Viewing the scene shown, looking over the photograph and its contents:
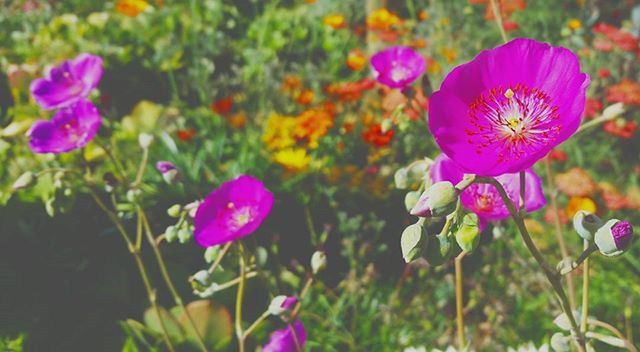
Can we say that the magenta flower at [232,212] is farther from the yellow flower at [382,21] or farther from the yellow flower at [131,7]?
the yellow flower at [131,7]

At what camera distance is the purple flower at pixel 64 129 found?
163 centimetres

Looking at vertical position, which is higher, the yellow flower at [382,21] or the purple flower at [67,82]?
the purple flower at [67,82]

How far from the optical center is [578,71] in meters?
0.76

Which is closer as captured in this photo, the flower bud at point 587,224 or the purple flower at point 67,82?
the flower bud at point 587,224

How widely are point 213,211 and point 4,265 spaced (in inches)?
45.9

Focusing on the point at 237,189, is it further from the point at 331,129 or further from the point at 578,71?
the point at 331,129

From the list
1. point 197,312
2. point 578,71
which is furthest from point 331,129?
point 578,71

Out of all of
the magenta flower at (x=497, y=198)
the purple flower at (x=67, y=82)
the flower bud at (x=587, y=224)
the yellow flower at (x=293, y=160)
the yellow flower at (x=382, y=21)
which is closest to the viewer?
the flower bud at (x=587, y=224)

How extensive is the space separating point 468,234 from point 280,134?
6.88 feet

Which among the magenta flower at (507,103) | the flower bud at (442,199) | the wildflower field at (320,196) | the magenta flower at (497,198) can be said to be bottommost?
the wildflower field at (320,196)

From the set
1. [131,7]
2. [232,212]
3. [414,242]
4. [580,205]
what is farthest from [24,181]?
[131,7]

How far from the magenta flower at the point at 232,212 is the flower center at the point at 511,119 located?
0.54 metres

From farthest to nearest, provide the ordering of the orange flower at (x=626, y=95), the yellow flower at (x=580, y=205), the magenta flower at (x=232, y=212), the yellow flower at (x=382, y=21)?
the yellow flower at (x=382, y=21)
the orange flower at (x=626, y=95)
the yellow flower at (x=580, y=205)
the magenta flower at (x=232, y=212)

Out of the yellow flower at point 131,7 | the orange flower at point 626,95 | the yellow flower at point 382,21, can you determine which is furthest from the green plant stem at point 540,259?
the yellow flower at point 131,7
